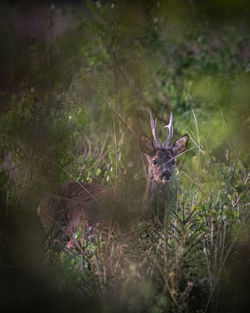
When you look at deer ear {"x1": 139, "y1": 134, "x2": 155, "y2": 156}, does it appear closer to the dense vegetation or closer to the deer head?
the deer head

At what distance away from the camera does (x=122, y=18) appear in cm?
417

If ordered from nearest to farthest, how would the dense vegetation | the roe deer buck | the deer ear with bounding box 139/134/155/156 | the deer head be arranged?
the dense vegetation → the roe deer buck → the deer ear with bounding box 139/134/155/156 → the deer head

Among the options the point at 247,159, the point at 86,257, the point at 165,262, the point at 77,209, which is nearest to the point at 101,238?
the point at 86,257

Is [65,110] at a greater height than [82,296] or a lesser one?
greater

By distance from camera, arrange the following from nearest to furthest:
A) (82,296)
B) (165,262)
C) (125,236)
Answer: (82,296) < (165,262) < (125,236)

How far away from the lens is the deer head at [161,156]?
5.65 m

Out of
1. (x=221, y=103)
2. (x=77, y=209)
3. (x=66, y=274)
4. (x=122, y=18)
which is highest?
(x=122, y=18)

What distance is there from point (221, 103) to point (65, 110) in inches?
73.9

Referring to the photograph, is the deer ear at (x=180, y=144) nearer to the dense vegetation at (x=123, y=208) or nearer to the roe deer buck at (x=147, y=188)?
the roe deer buck at (x=147, y=188)

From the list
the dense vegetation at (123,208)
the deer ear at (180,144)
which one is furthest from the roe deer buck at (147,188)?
the dense vegetation at (123,208)

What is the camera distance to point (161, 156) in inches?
226

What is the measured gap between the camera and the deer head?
5.65 m

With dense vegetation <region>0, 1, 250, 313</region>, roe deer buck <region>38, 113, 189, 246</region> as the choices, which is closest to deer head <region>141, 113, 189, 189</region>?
roe deer buck <region>38, 113, 189, 246</region>

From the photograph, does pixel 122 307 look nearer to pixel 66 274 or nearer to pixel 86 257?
pixel 66 274
